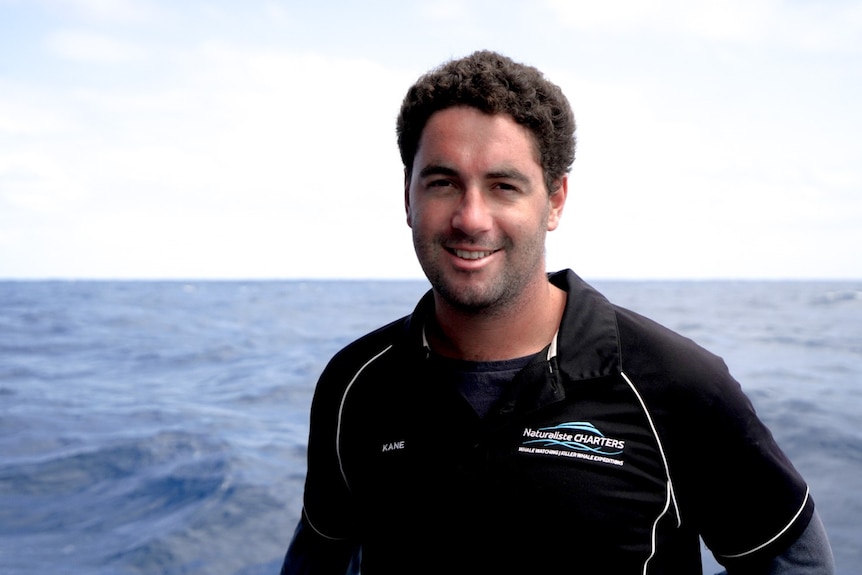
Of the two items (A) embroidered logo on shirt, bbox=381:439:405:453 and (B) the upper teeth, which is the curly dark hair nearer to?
(B) the upper teeth

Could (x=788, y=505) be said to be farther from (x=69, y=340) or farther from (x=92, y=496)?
(x=69, y=340)

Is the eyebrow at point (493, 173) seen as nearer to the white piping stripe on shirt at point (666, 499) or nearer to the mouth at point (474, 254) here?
the mouth at point (474, 254)

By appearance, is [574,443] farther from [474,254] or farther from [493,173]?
[493,173]

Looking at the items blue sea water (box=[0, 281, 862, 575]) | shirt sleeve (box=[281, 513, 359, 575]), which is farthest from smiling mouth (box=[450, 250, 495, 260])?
blue sea water (box=[0, 281, 862, 575])

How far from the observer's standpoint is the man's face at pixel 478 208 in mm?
2119

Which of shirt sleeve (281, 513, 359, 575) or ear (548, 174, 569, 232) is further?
shirt sleeve (281, 513, 359, 575)

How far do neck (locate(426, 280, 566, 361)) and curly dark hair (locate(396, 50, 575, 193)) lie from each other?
0.34 m

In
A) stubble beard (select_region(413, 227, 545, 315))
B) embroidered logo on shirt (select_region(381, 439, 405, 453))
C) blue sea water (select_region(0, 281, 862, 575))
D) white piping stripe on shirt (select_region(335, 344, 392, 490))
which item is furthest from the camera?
blue sea water (select_region(0, 281, 862, 575))

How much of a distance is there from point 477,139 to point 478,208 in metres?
0.19

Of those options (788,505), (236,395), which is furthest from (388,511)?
(236,395)

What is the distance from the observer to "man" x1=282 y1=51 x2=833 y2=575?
205 cm

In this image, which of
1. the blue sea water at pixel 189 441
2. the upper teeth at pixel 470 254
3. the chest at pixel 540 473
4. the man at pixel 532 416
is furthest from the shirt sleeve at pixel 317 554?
the blue sea water at pixel 189 441

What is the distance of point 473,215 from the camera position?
2096 millimetres

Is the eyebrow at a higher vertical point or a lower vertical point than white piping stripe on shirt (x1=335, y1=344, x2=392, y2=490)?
higher
